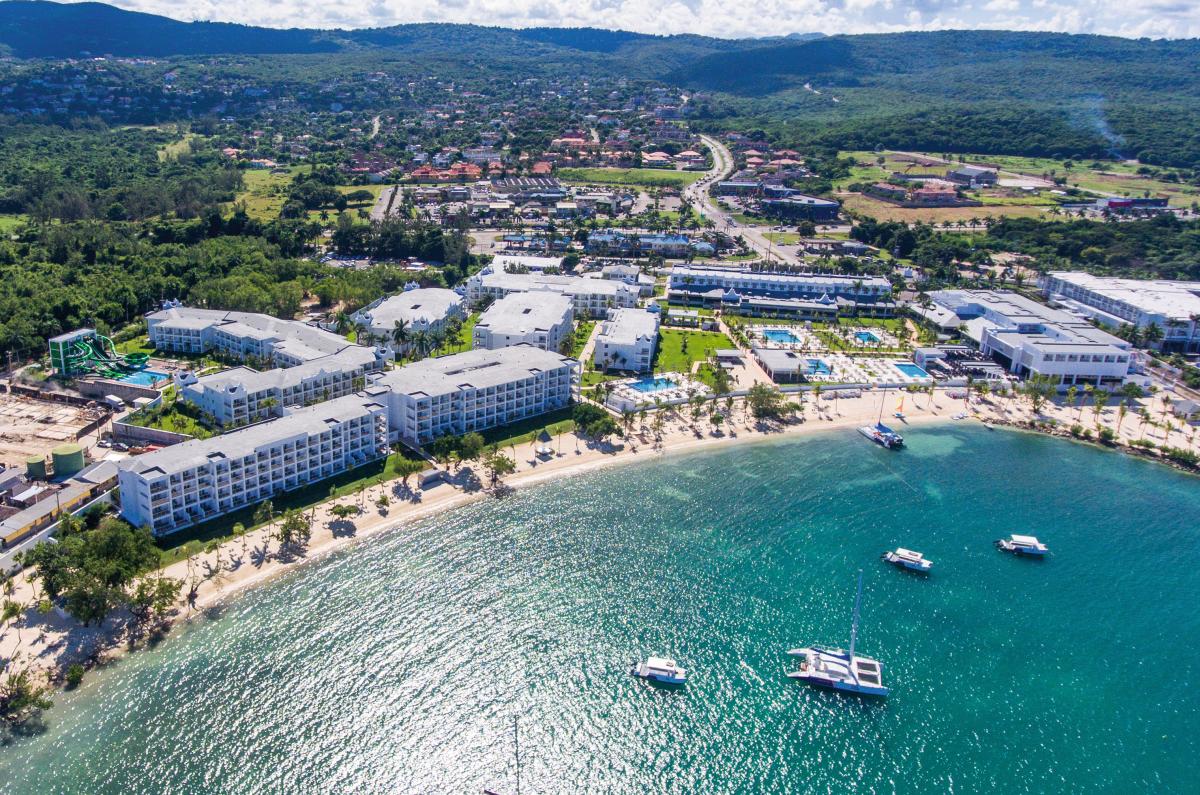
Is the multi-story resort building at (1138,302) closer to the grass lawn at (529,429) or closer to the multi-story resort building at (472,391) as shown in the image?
the multi-story resort building at (472,391)

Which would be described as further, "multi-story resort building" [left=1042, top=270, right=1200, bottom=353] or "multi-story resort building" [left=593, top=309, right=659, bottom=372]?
"multi-story resort building" [left=1042, top=270, right=1200, bottom=353]

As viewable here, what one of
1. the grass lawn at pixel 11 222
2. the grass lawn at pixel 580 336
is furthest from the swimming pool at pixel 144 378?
the grass lawn at pixel 11 222

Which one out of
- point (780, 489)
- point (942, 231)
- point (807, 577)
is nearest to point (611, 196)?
point (942, 231)

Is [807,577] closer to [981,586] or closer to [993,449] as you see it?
[981,586]

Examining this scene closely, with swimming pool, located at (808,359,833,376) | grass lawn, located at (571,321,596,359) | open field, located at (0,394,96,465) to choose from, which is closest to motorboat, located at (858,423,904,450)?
swimming pool, located at (808,359,833,376)

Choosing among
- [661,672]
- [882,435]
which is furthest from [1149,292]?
[661,672]

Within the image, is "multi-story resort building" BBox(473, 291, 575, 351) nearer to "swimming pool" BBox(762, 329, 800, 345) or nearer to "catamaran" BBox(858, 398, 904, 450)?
"swimming pool" BBox(762, 329, 800, 345)
